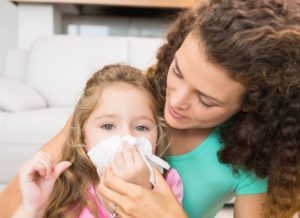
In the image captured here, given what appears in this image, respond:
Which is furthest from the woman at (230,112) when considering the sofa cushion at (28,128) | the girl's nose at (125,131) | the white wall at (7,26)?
the white wall at (7,26)

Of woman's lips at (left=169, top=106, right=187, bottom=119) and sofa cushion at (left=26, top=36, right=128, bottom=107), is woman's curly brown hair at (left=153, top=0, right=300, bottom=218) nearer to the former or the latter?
woman's lips at (left=169, top=106, right=187, bottom=119)

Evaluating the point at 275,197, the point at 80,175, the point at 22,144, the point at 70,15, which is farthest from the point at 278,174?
the point at 70,15

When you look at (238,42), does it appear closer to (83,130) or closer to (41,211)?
(83,130)

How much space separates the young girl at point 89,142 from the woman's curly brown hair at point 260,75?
0.10 metres

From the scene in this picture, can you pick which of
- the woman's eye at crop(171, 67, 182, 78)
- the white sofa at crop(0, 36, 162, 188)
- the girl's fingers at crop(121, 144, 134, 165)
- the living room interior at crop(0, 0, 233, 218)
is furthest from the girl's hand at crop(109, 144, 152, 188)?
the white sofa at crop(0, 36, 162, 188)

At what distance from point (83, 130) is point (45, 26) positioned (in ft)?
7.96

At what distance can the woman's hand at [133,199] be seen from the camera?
80 cm

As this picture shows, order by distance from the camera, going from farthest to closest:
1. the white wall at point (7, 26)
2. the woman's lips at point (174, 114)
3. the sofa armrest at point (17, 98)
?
1. the white wall at point (7, 26)
2. the sofa armrest at point (17, 98)
3. the woman's lips at point (174, 114)

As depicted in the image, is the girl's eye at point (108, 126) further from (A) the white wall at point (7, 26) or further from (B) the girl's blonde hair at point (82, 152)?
(A) the white wall at point (7, 26)

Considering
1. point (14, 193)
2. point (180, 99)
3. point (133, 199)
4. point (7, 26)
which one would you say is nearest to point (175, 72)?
point (180, 99)

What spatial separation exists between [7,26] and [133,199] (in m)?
3.03

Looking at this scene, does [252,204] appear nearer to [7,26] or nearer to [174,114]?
[174,114]

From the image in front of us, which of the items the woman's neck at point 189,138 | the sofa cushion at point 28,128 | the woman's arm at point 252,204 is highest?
the woman's neck at point 189,138

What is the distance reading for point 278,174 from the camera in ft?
3.21
